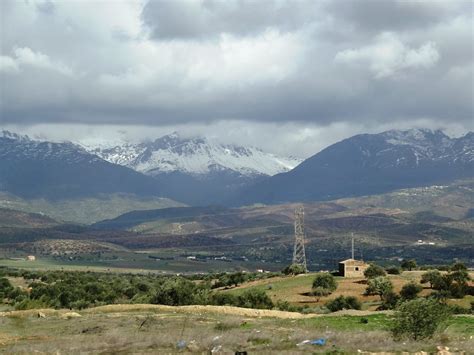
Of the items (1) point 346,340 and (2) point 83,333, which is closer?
(1) point 346,340

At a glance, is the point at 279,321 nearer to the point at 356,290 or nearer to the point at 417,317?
the point at 417,317

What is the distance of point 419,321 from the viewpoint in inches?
1449

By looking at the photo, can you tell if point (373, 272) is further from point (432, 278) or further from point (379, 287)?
point (379, 287)

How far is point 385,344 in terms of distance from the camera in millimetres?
34250

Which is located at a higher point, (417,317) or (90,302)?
(417,317)

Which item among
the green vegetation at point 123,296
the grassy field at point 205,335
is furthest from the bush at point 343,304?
the grassy field at point 205,335

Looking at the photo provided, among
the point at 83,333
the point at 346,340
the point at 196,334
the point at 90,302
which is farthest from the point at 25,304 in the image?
the point at 346,340

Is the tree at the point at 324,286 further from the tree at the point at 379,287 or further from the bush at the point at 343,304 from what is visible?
the bush at the point at 343,304

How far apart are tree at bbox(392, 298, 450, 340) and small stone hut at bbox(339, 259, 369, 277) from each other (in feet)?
265

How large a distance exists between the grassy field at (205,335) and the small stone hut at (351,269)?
207 feet

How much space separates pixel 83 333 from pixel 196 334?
8.43 m

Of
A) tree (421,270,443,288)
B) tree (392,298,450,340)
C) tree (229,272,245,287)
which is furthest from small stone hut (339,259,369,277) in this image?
tree (392,298,450,340)

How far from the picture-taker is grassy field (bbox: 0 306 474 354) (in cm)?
3469

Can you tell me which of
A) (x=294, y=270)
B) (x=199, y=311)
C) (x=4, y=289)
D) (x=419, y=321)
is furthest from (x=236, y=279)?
(x=419, y=321)
